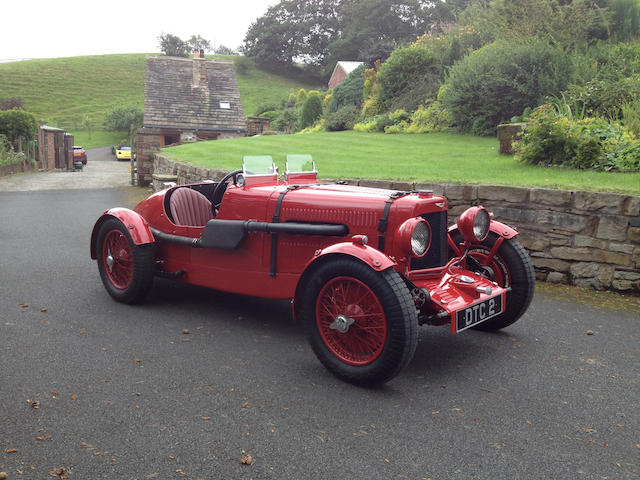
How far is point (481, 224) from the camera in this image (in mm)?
4539

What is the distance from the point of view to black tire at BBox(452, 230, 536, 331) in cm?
453

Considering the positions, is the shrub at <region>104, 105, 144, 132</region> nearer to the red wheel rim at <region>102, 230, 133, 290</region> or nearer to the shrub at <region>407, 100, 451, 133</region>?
the shrub at <region>407, 100, 451, 133</region>

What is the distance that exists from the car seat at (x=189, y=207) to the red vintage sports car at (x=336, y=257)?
0.01 meters

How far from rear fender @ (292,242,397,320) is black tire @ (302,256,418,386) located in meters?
0.04

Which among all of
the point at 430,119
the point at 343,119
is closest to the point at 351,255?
the point at 430,119

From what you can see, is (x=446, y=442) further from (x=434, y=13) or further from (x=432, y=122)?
(x=434, y=13)

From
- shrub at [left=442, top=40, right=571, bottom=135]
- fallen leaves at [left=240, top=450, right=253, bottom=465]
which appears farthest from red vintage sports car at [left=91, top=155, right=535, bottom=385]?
shrub at [left=442, top=40, right=571, bottom=135]

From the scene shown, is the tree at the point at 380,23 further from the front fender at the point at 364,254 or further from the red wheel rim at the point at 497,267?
the front fender at the point at 364,254

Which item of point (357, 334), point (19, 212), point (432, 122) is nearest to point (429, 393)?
point (357, 334)

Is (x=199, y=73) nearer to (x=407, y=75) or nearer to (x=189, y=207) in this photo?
(x=407, y=75)

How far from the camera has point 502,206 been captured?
6.54 metres

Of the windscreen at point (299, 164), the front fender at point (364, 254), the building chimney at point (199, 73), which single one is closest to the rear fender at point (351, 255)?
the front fender at point (364, 254)

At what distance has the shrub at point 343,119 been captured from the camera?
22484 millimetres

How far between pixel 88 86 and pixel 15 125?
126ft
